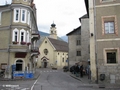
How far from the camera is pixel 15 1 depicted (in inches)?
1036

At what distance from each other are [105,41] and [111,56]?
1.86m

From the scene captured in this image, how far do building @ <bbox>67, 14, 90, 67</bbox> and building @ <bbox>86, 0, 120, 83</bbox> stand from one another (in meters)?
18.2

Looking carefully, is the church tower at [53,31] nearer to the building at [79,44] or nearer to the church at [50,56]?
the church at [50,56]

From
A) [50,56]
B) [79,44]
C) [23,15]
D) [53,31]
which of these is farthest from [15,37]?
[53,31]

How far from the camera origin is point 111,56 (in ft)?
61.8

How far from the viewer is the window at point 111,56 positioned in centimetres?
1855

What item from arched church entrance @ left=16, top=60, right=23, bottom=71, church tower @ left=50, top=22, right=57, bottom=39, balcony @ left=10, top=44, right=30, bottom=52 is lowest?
arched church entrance @ left=16, top=60, right=23, bottom=71

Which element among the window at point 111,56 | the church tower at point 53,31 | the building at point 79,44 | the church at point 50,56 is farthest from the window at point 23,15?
the church tower at point 53,31

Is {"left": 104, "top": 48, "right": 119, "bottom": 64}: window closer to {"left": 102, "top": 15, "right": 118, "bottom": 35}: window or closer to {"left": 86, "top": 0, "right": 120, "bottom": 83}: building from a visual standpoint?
{"left": 86, "top": 0, "right": 120, "bottom": 83}: building

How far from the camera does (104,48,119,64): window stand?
18.5 metres

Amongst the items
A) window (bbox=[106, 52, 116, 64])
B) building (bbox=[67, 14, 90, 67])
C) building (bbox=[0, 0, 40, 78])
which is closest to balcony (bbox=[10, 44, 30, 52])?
building (bbox=[0, 0, 40, 78])

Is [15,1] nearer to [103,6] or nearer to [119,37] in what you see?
[103,6]

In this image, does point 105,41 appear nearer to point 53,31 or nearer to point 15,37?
point 15,37

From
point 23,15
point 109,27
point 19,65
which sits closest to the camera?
point 109,27
